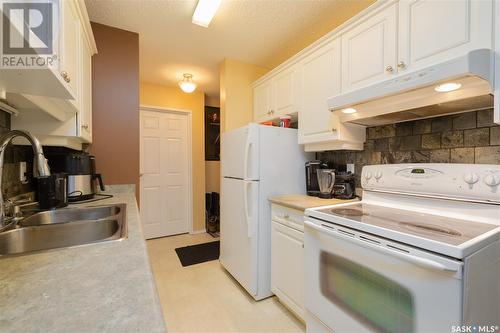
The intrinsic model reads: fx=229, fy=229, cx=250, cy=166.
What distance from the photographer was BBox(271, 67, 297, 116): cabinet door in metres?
2.22

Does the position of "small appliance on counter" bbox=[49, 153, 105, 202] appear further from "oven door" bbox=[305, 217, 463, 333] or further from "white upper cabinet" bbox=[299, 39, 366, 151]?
"white upper cabinet" bbox=[299, 39, 366, 151]

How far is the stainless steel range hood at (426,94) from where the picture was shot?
39.7 inches

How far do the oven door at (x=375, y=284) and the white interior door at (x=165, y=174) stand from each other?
2926mm

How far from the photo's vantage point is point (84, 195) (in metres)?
1.80

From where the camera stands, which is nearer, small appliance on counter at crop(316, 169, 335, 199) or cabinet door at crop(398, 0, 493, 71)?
cabinet door at crop(398, 0, 493, 71)

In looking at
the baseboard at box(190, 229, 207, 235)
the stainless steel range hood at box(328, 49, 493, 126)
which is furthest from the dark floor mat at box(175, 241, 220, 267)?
the stainless steel range hood at box(328, 49, 493, 126)

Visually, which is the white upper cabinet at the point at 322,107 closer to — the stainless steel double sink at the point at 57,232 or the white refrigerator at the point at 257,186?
the white refrigerator at the point at 257,186

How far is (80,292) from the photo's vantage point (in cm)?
54

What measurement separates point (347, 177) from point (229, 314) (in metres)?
1.48

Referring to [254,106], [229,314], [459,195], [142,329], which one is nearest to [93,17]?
[254,106]

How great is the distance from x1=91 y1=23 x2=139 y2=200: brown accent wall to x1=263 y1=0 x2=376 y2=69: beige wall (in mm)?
1552

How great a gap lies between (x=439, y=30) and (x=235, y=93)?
77.8 inches

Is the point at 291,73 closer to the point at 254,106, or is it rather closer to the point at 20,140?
the point at 254,106

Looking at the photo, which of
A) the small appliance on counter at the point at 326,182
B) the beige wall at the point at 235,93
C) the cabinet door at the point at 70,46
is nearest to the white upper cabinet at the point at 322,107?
the small appliance on counter at the point at 326,182
